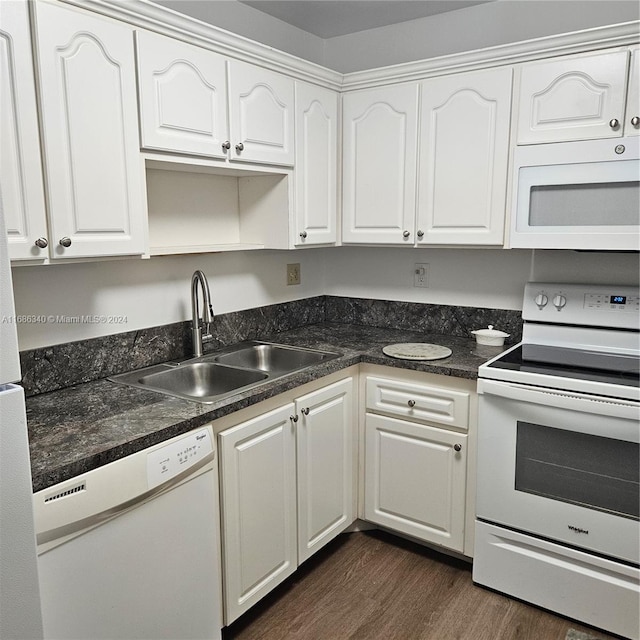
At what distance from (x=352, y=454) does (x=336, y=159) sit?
53.5 inches

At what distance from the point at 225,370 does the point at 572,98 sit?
167cm

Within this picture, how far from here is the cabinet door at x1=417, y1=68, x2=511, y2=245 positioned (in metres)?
2.22

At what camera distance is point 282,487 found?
2033 mm

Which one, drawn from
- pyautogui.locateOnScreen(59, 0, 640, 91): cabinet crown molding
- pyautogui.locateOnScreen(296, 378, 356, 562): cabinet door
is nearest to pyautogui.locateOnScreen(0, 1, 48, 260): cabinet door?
pyautogui.locateOnScreen(59, 0, 640, 91): cabinet crown molding

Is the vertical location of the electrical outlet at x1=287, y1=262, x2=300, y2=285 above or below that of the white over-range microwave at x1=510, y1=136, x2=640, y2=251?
below

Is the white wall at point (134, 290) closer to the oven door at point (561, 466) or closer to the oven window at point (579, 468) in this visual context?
the oven door at point (561, 466)

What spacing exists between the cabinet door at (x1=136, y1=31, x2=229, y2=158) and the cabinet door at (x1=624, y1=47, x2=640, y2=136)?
4.69 feet

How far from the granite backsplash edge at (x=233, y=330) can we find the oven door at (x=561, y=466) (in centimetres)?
Answer: 64

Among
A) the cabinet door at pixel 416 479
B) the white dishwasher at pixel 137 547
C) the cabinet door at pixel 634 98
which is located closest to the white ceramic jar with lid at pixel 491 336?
the cabinet door at pixel 416 479

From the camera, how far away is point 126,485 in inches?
56.4

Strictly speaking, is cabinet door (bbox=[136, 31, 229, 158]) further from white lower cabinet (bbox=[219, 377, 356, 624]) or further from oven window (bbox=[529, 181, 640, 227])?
oven window (bbox=[529, 181, 640, 227])

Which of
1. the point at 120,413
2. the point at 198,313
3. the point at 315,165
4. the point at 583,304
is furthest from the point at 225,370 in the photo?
the point at 583,304

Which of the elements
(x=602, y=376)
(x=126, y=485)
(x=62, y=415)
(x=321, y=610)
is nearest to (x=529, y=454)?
(x=602, y=376)

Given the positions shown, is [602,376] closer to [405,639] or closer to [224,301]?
[405,639]
